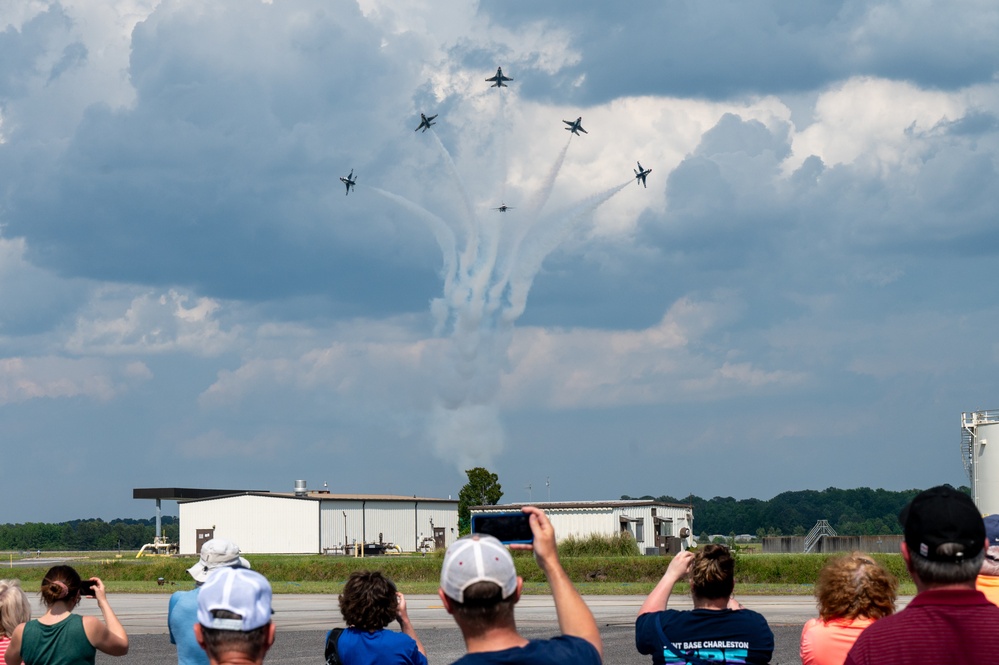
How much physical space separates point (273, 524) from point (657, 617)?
266ft

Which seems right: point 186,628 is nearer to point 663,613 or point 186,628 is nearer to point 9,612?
point 9,612

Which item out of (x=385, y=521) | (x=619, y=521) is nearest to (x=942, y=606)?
(x=619, y=521)

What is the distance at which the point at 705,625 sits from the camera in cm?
666

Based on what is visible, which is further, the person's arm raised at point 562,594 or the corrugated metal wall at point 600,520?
the corrugated metal wall at point 600,520

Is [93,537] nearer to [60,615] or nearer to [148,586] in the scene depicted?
[148,586]

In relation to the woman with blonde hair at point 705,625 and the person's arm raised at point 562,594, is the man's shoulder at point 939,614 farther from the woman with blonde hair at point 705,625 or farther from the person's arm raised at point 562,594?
the woman with blonde hair at point 705,625

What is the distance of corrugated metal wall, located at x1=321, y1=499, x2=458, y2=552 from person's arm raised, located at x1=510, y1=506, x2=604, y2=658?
256 ft

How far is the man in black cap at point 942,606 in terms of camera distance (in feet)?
14.9

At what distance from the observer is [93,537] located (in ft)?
647

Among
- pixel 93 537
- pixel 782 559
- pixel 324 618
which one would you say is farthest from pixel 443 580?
pixel 93 537

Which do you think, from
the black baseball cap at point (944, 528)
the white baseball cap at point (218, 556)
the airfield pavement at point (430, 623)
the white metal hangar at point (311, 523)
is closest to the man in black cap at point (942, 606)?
the black baseball cap at point (944, 528)

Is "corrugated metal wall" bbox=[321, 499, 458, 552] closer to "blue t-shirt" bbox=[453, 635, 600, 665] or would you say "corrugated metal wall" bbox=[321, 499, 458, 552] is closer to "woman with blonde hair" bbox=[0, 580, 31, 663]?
"woman with blonde hair" bbox=[0, 580, 31, 663]

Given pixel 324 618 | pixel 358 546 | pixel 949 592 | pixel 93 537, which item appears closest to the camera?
pixel 949 592

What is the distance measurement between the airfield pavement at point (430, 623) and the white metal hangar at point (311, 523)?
35538 mm
